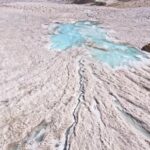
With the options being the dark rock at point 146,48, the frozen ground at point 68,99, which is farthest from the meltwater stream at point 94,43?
the frozen ground at point 68,99

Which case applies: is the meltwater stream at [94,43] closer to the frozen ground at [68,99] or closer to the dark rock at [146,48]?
the dark rock at [146,48]

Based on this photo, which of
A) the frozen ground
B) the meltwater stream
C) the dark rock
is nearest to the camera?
the frozen ground

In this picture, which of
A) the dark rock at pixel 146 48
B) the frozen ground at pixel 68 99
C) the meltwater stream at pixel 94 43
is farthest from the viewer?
the dark rock at pixel 146 48

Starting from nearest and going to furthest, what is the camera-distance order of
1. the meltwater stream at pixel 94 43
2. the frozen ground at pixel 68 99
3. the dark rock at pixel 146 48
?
the frozen ground at pixel 68 99 → the meltwater stream at pixel 94 43 → the dark rock at pixel 146 48

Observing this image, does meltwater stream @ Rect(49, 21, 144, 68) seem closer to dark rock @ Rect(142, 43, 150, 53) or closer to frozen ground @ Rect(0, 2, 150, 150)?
dark rock @ Rect(142, 43, 150, 53)

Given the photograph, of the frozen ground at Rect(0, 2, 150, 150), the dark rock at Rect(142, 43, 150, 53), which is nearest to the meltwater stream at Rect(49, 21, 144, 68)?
the dark rock at Rect(142, 43, 150, 53)
